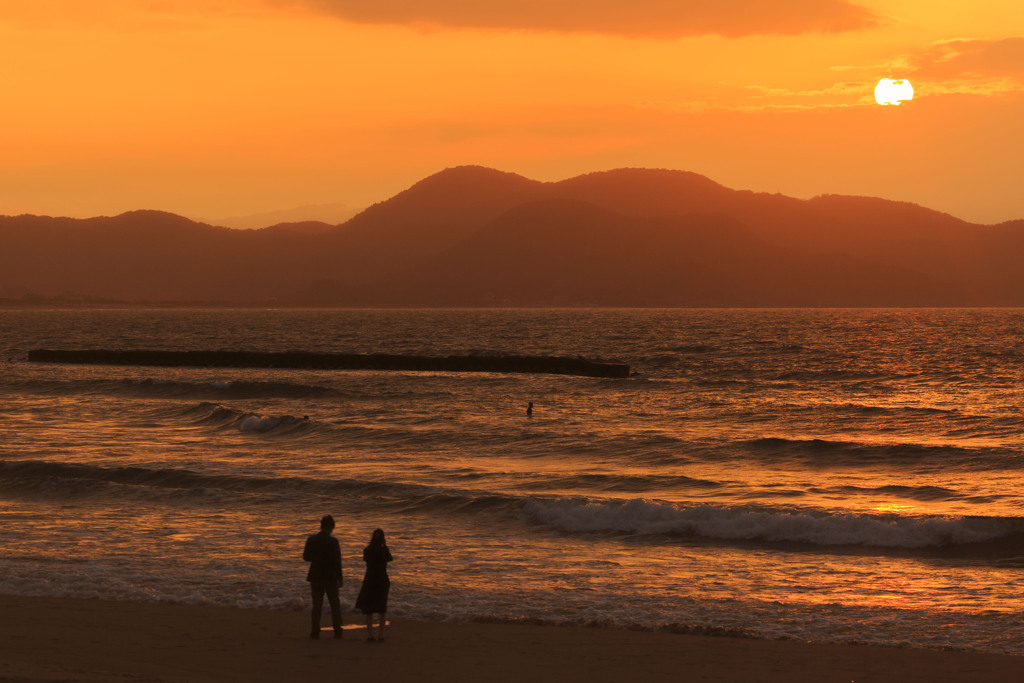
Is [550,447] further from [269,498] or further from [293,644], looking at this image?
[293,644]

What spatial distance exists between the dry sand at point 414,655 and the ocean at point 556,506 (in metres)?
0.66

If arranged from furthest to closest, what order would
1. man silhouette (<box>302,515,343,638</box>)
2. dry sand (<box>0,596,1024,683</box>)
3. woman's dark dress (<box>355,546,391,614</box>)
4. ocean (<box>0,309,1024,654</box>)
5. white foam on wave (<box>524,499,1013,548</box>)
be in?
1. white foam on wave (<box>524,499,1013,548</box>)
2. ocean (<box>0,309,1024,654</box>)
3. man silhouette (<box>302,515,343,638</box>)
4. woman's dark dress (<box>355,546,391,614</box>)
5. dry sand (<box>0,596,1024,683</box>)

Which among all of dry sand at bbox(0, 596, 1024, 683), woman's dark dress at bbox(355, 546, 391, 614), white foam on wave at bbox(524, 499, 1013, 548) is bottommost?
dry sand at bbox(0, 596, 1024, 683)

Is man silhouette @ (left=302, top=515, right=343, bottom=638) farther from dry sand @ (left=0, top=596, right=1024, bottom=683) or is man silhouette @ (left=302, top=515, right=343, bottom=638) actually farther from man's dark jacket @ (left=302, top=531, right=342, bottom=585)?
dry sand @ (left=0, top=596, right=1024, bottom=683)

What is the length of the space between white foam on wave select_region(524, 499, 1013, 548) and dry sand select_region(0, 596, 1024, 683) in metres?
7.62

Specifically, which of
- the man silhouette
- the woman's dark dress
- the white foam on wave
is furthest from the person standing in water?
the white foam on wave

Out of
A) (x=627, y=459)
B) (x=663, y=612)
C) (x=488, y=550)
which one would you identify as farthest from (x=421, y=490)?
(x=663, y=612)

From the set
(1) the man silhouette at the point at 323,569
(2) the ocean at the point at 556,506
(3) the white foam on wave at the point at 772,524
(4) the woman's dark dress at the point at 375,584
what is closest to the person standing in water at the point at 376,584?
(4) the woman's dark dress at the point at 375,584

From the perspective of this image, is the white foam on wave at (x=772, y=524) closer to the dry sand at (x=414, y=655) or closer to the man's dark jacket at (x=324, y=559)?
the dry sand at (x=414, y=655)

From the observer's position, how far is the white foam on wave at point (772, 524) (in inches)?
835

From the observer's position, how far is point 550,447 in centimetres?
3581

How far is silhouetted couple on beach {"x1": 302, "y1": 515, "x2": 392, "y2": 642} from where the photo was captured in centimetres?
1405

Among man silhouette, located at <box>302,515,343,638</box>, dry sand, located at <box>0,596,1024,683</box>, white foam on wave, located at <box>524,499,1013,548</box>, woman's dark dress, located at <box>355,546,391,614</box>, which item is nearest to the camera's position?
dry sand, located at <box>0,596,1024,683</box>

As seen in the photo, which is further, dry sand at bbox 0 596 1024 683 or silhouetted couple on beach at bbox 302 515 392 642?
silhouetted couple on beach at bbox 302 515 392 642
